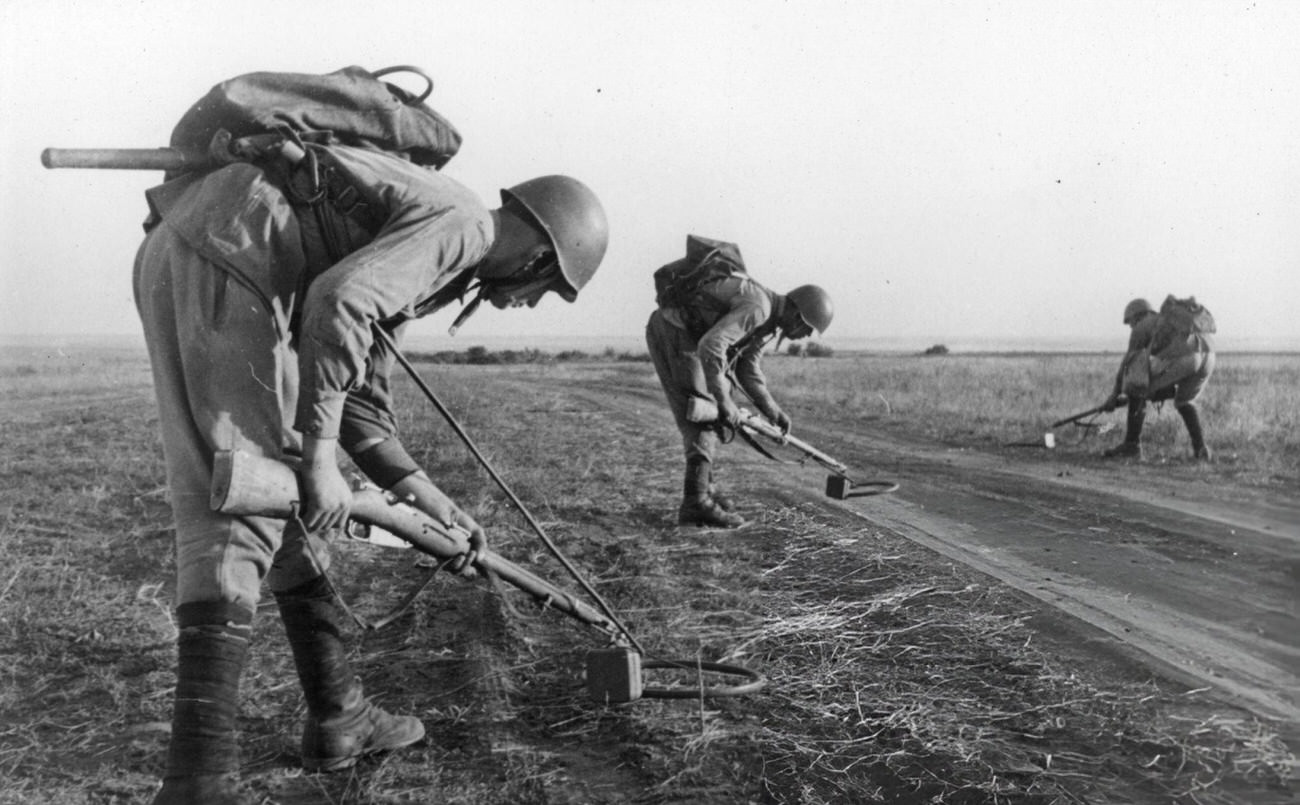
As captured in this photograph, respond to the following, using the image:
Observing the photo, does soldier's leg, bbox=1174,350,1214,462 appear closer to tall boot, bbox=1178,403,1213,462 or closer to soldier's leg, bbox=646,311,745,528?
tall boot, bbox=1178,403,1213,462

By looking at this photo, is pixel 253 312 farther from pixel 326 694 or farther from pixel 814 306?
pixel 814 306

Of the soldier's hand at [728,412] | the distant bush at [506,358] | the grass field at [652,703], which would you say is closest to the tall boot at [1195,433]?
the grass field at [652,703]

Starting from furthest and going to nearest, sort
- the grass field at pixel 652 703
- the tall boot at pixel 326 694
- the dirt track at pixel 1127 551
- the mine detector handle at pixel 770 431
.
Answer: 1. the mine detector handle at pixel 770 431
2. the dirt track at pixel 1127 551
3. the tall boot at pixel 326 694
4. the grass field at pixel 652 703

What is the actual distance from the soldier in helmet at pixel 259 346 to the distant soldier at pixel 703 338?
4.01 meters

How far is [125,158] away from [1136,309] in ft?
38.8

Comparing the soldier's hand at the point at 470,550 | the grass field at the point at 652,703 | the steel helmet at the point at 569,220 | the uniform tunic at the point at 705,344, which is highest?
the steel helmet at the point at 569,220

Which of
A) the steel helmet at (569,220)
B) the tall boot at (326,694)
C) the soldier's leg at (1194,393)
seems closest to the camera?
the tall boot at (326,694)

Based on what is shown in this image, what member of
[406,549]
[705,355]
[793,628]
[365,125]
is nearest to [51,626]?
[406,549]

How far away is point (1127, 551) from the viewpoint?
21.0 ft

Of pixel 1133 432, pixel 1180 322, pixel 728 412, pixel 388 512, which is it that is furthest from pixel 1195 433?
pixel 388 512

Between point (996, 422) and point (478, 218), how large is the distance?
41.4 feet

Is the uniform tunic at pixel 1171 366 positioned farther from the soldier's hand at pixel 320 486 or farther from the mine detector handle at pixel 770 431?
the soldier's hand at pixel 320 486

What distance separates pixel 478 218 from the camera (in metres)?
3.17

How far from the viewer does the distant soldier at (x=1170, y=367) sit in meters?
11.0
